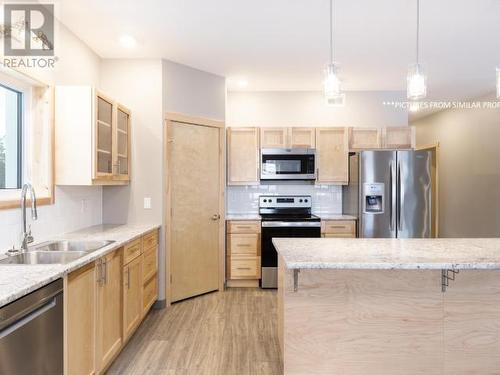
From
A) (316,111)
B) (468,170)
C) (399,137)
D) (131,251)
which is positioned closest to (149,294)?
(131,251)

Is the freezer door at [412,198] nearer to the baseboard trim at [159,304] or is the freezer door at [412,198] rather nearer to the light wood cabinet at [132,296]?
the baseboard trim at [159,304]

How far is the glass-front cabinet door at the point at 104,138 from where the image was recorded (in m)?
2.85

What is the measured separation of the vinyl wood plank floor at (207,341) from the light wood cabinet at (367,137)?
93.2 inches

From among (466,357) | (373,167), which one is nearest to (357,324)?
(466,357)

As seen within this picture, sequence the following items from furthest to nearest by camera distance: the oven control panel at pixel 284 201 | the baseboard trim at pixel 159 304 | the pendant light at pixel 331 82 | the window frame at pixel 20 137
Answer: the oven control panel at pixel 284 201
the baseboard trim at pixel 159 304
the window frame at pixel 20 137
the pendant light at pixel 331 82

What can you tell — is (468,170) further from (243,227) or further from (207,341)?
(207,341)

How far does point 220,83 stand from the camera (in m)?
4.34

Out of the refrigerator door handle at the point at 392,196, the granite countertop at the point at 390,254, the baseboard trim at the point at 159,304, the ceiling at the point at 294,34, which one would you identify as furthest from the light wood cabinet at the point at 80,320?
the refrigerator door handle at the point at 392,196

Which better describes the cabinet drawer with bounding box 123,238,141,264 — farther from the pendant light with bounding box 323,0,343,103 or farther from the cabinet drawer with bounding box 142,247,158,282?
the pendant light with bounding box 323,0,343,103

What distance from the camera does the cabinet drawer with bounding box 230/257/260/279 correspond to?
4.38 m

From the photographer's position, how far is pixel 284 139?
15.3 feet

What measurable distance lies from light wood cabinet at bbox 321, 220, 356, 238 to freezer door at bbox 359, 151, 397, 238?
17cm

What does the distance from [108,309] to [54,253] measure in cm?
51

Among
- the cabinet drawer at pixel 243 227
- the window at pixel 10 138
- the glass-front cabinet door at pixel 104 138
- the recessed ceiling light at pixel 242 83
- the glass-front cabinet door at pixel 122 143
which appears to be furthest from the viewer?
the recessed ceiling light at pixel 242 83
